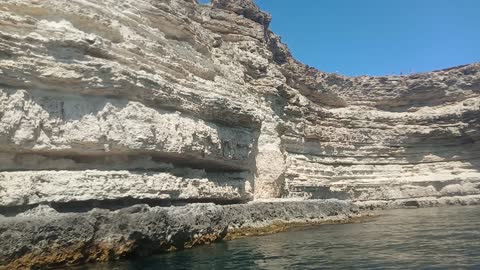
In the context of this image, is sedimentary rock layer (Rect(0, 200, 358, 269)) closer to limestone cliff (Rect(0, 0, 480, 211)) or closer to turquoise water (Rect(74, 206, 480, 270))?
turquoise water (Rect(74, 206, 480, 270))

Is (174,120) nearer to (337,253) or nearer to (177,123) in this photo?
(177,123)

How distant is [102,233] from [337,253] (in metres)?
6.38

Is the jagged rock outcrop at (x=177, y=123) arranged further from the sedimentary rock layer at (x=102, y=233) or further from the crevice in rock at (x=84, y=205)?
the sedimentary rock layer at (x=102, y=233)

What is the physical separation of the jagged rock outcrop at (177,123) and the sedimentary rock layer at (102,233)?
7.62ft

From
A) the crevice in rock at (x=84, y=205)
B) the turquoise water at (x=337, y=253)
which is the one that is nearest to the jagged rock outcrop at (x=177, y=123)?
the crevice in rock at (x=84, y=205)

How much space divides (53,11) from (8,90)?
12.6 feet

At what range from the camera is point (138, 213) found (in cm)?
1283

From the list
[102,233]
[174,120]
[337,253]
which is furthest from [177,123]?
[337,253]

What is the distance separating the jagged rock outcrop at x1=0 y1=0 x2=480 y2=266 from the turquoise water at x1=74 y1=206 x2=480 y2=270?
4218mm

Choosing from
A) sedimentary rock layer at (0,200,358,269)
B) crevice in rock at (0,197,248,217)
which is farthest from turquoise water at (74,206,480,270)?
crevice in rock at (0,197,248,217)

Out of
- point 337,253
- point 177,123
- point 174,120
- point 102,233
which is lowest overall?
point 337,253

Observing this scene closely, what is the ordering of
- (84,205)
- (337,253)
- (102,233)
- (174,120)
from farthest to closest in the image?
(174,120) < (84,205) < (337,253) < (102,233)

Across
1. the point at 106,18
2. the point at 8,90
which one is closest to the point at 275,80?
the point at 106,18

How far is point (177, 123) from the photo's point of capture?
18750 millimetres
